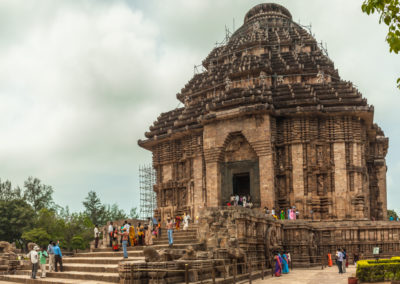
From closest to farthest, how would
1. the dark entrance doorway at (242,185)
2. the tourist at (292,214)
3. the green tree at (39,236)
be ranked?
the tourist at (292,214), the dark entrance doorway at (242,185), the green tree at (39,236)

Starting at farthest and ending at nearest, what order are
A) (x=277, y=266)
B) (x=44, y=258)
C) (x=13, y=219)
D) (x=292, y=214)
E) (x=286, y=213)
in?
(x=13, y=219) < (x=286, y=213) < (x=292, y=214) < (x=277, y=266) < (x=44, y=258)

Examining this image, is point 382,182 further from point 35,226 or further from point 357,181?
point 35,226

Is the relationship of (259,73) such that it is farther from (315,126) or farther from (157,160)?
(157,160)

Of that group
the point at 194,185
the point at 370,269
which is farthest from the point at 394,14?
the point at 194,185

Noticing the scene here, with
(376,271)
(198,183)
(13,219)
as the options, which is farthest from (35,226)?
(376,271)

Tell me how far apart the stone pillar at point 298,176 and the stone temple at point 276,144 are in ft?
0.20

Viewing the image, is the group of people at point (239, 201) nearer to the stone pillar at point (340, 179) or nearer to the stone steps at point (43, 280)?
the stone pillar at point (340, 179)

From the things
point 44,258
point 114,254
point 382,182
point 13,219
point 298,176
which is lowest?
point 114,254

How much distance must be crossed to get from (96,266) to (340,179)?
640 inches

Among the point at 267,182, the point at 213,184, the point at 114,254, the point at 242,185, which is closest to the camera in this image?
the point at 114,254

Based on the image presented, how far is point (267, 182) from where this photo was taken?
2797 centimetres

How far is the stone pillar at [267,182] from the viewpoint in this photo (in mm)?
27766

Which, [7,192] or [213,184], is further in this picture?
[7,192]

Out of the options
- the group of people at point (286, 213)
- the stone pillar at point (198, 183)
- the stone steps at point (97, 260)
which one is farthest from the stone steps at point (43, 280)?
the stone pillar at point (198, 183)
